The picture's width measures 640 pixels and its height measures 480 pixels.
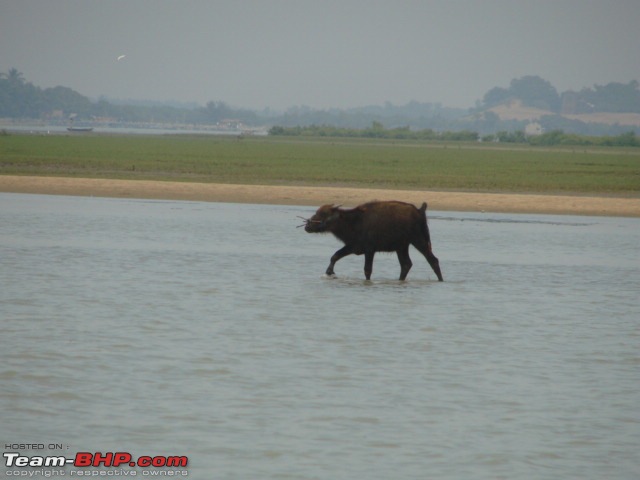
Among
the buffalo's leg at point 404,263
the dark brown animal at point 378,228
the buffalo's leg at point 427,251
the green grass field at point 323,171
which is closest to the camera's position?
the dark brown animal at point 378,228

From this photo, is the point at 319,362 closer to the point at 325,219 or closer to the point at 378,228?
the point at 378,228

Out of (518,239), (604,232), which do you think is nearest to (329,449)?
(518,239)

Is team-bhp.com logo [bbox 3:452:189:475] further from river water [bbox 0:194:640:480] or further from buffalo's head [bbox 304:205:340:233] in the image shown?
buffalo's head [bbox 304:205:340:233]

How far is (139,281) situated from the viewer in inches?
585

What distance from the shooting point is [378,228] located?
51.4 ft

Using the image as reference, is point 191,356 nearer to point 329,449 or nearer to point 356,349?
point 356,349

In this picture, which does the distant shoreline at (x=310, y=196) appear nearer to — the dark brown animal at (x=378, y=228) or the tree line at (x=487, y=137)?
the dark brown animal at (x=378, y=228)

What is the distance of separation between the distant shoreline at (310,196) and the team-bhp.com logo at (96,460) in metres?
24.0

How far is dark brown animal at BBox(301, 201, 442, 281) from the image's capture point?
51.4 feet

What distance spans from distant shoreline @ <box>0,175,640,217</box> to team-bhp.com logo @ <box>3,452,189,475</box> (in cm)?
2397

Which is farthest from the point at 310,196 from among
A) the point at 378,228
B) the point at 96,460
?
the point at 96,460

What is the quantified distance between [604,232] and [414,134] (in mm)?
116039

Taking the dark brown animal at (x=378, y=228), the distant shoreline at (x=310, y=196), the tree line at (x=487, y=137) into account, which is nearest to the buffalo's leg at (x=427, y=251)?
the dark brown animal at (x=378, y=228)

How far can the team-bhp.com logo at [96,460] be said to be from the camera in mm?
6777
